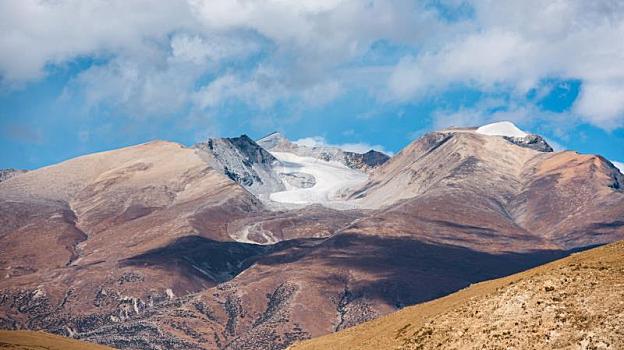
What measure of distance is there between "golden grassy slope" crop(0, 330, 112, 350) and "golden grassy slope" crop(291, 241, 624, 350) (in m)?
65.3

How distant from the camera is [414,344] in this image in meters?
60.3

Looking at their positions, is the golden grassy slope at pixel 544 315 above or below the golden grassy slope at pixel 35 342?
below

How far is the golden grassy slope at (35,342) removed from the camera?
118 m

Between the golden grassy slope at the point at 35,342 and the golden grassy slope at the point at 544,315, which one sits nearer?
the golden grassy slope at the point at 544,315

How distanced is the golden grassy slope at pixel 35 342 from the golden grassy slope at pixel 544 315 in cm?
6529

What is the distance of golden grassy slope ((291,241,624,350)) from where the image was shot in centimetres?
5100

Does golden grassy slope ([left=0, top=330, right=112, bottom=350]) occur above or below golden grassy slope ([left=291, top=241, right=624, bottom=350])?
above

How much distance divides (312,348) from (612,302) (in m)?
33.7

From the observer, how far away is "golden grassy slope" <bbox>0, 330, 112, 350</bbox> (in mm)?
117500

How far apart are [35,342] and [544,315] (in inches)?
3404

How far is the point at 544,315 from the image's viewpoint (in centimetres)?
5419

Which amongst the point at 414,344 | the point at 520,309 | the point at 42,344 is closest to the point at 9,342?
the point at 42,344

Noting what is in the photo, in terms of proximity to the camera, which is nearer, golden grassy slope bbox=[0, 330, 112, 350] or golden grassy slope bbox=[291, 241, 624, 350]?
golden grassy slope bbox=[291, 241, 624, 350]

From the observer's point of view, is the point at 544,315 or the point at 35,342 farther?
the point at 35,342
